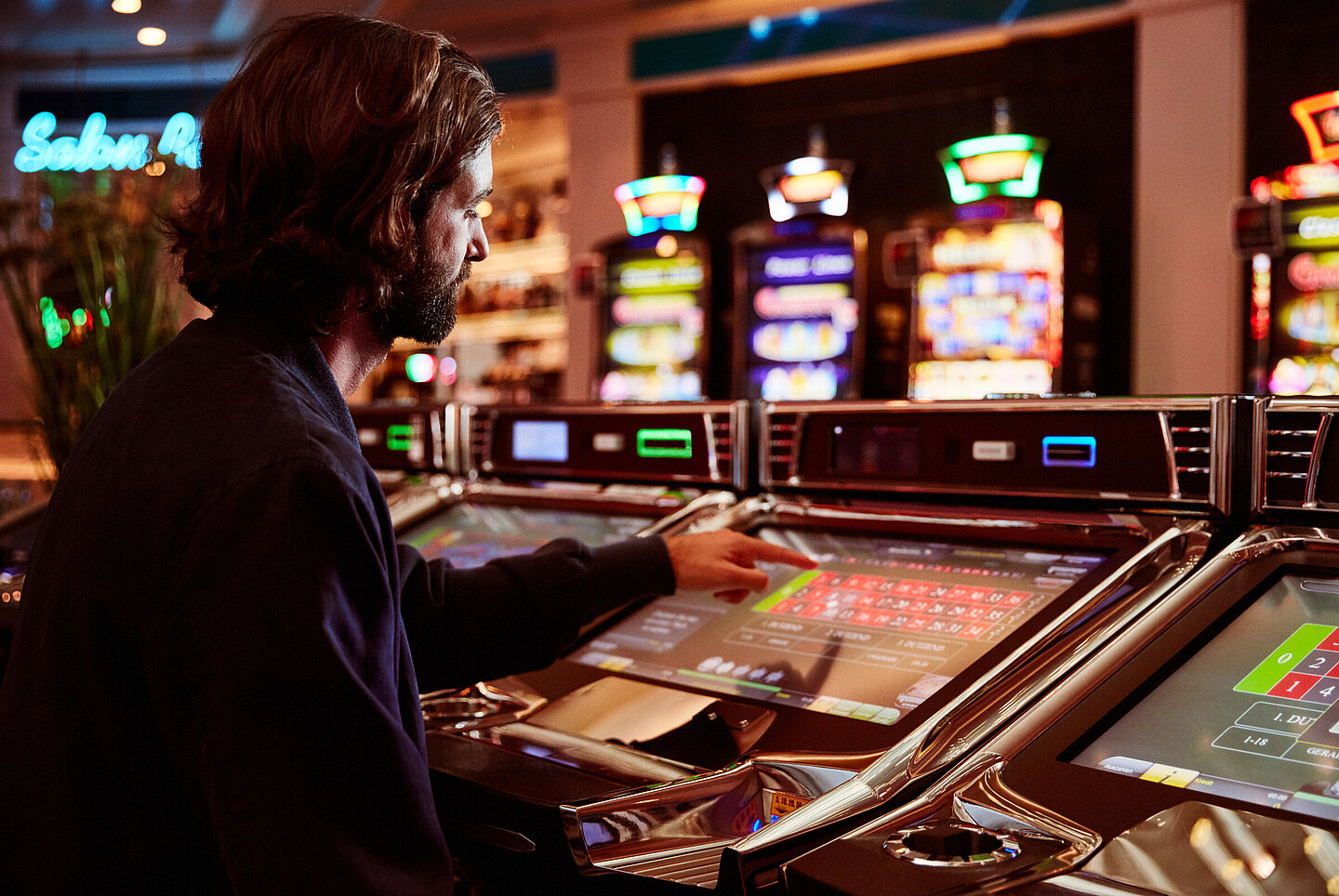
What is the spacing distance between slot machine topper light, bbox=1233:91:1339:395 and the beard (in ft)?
11.7

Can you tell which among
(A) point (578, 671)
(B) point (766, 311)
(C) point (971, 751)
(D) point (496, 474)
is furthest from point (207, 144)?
(B) point (766, 311)

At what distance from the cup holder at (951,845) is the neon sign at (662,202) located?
5104mm

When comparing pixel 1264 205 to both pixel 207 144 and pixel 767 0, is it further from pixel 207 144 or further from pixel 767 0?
pixel 207 144

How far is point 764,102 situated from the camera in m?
6.31

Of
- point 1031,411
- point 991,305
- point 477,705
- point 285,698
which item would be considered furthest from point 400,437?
point 991,305

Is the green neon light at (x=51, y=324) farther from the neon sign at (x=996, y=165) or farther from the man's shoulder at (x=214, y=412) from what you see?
the neon sign at (x=996, y=165)

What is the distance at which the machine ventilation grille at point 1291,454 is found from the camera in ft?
3.47

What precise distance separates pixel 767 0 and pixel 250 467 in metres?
6.01

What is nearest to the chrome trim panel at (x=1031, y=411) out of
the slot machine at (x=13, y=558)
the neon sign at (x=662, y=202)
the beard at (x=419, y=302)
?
the beard at (x=419, y=302)

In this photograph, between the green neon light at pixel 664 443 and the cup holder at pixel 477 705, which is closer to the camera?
the cup holder at pixel 477 705

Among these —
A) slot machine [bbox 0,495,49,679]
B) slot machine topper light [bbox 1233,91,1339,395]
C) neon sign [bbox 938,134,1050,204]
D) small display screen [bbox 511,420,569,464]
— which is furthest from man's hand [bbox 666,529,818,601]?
neon sign [bbox 938,134,1050,204]

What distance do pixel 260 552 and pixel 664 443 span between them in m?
1.07

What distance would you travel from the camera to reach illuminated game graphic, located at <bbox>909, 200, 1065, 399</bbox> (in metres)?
4.58

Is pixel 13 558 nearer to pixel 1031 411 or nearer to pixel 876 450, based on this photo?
pixel 876 450
